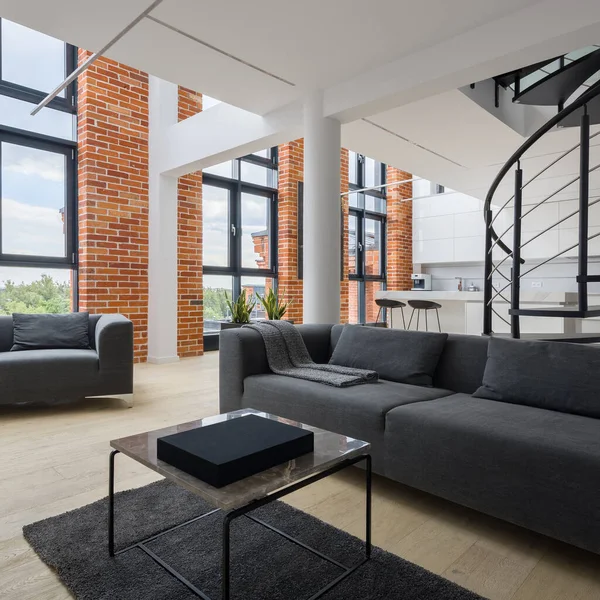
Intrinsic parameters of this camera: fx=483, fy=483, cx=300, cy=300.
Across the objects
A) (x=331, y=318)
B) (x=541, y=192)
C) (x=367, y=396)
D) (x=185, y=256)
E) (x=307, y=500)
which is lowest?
(x=307, y=500)

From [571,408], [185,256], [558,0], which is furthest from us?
[185,256]

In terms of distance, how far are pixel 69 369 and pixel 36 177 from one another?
277cm

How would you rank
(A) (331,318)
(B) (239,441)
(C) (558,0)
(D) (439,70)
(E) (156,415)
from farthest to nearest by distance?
(A) (331,318), (E) (156,415), (D) (439,70), (C) (558,0), (B) (239,441)

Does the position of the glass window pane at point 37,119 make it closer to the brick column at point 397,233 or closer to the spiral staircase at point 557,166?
the spiral staircase at point 557,166

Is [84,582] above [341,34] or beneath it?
beneath

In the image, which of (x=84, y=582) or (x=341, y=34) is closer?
(x=84, y=582)

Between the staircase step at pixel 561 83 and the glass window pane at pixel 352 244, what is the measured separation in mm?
4844

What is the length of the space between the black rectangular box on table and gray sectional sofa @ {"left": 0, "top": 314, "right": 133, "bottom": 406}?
2.39 m

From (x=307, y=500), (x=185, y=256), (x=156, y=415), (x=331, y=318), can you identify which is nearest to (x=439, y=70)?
(x=331, y=318)

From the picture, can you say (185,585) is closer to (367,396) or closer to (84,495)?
(84,495)

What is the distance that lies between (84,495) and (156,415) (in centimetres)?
131

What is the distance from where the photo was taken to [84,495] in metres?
2.12

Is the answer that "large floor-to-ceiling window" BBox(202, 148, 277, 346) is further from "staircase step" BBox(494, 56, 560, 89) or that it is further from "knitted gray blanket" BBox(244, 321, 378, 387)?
"staircase step" BBox(494, 56, 560, 89)

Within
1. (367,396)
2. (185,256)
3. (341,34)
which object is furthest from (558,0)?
(185,256)
